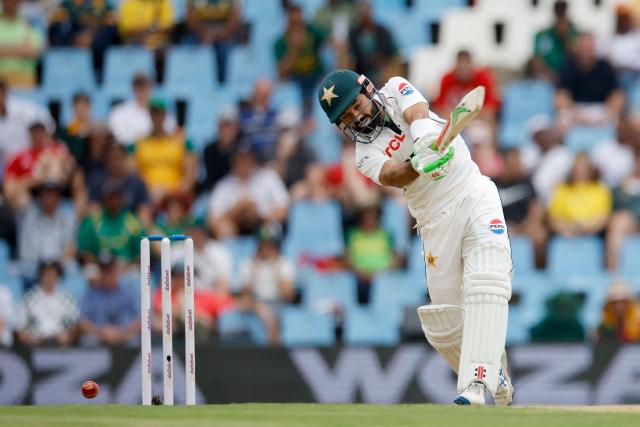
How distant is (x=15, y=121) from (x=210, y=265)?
2899mm

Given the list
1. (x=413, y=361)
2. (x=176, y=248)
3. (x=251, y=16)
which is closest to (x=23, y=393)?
(x=176, y=248)

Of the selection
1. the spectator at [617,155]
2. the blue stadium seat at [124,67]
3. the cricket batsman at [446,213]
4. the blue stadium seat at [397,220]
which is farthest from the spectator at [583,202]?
the cricket batsman at [446,213]

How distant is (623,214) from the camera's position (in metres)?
12.0

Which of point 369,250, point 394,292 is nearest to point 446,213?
point 394,292

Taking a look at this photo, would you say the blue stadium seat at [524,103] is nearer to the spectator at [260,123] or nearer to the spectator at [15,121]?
the spectator at [260,123]

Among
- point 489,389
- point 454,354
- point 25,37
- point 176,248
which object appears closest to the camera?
point 489,389

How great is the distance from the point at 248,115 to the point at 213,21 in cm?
164

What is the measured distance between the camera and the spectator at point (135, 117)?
520 inches

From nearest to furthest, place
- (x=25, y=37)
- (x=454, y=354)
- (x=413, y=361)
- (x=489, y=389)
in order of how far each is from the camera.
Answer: (x=489, y=389) → (x=454, y=354) → (x=413, y=361) → (x=25, y=37)

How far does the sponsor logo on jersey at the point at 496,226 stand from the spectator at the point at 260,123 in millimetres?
6092

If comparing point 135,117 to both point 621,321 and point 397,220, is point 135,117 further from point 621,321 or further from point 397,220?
point 621,321

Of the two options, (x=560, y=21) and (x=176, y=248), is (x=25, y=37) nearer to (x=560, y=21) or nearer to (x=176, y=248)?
(x=176, y=248)

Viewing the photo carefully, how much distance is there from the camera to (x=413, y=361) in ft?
34.3

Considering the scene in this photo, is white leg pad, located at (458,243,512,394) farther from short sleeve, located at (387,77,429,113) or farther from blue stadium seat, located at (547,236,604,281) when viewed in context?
blue stadium seat, located at (547,236,604,281)
